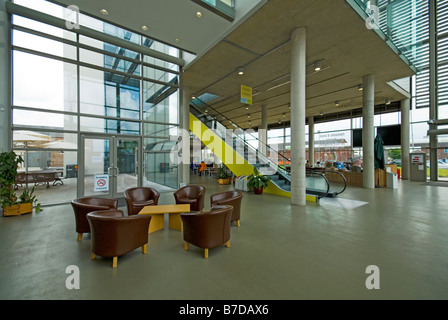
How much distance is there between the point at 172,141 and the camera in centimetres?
879

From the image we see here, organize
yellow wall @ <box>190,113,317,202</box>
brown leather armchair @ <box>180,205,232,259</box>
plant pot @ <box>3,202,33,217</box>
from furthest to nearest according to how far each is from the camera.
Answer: yellow wall @ <box>190,113,317,202</box>, plant pot @ <box>3,202,33,217</box>, brown leather armchair @ <box>180,205,232,259</box>

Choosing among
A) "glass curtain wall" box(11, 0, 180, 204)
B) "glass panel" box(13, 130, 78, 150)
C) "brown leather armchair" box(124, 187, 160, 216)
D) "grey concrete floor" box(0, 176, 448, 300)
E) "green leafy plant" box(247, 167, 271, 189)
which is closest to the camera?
"grey concrete floor" box(0, 176, 448, 300)

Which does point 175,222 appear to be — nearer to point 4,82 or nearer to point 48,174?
point 48,174

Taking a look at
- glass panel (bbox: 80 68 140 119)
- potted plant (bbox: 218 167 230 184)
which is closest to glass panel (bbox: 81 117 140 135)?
glass panel (bbox: 80 68 140 119)

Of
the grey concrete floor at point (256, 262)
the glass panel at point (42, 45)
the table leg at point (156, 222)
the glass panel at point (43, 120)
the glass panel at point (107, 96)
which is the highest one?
the glass panel at point (42, 45)

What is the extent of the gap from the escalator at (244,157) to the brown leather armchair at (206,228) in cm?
457

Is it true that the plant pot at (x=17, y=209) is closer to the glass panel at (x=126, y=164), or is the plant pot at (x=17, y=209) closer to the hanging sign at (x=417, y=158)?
the glass panel at (x=126, y=164)

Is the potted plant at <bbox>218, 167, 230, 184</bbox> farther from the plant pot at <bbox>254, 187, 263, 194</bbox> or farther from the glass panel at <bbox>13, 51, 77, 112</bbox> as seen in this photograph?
the glass panel at <bbox>13, 51, 77, 112</bbox>

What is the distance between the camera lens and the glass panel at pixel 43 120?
571 cm

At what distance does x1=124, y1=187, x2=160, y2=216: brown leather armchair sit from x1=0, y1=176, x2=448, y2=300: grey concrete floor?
1002 millimetres

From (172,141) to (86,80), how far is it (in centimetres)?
373

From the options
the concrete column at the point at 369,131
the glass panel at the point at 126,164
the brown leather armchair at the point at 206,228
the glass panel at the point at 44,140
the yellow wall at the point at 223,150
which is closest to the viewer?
the brown leather armchair at the point at 206,228

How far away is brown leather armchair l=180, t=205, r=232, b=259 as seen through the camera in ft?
9.73

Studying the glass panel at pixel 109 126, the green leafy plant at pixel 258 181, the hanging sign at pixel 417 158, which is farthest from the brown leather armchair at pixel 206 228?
the hanging sign at pixel 417 158
